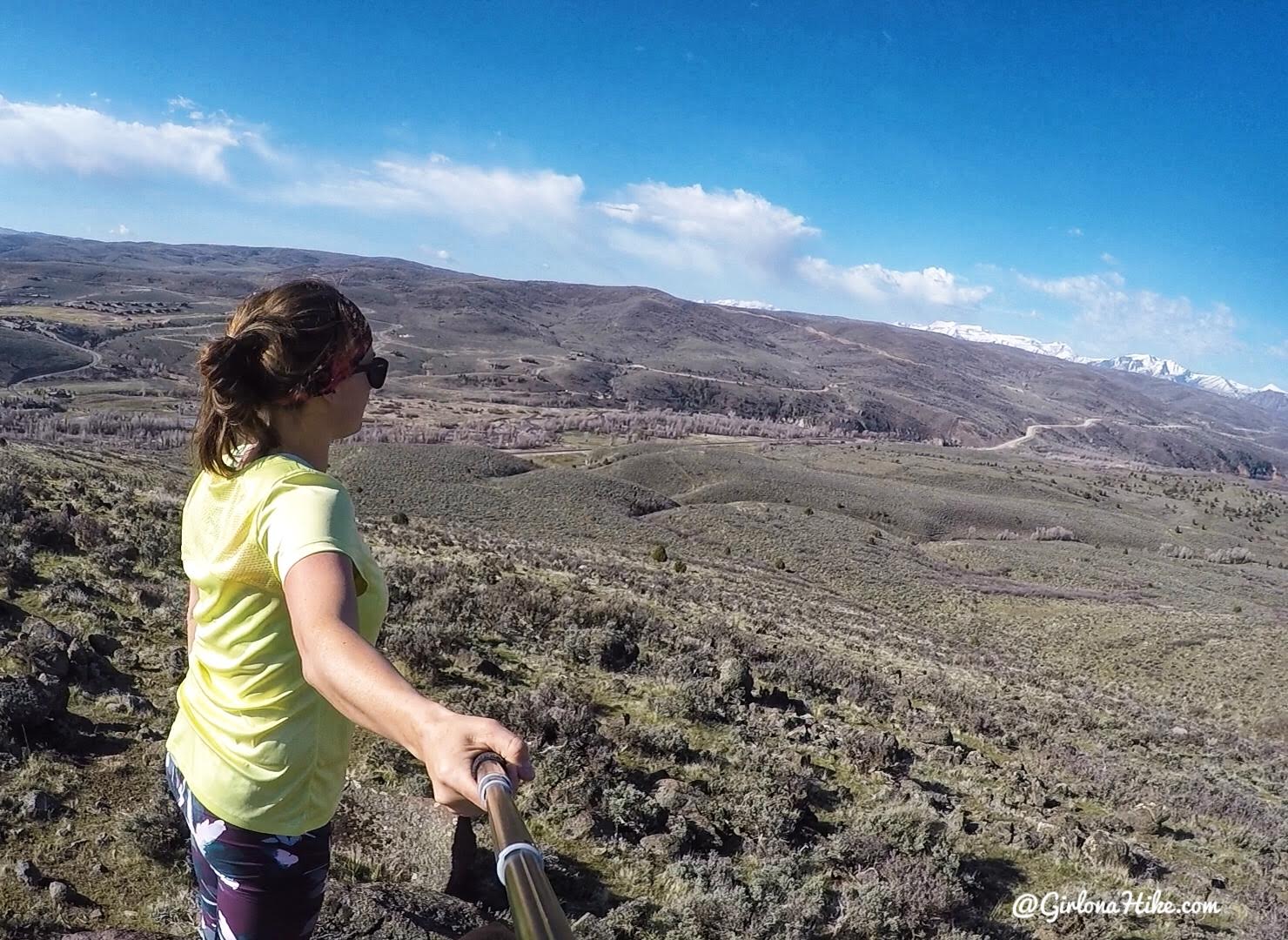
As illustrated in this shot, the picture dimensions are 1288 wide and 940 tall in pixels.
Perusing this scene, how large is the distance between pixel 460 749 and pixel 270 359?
1.17 m

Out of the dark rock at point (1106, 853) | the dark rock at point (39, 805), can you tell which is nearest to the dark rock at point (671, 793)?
the dark rock at point (1106, 853)

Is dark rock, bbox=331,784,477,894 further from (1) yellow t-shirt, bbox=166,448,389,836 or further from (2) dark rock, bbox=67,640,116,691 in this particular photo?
(1) yellow t-shirt, bbox=166,448,389,836

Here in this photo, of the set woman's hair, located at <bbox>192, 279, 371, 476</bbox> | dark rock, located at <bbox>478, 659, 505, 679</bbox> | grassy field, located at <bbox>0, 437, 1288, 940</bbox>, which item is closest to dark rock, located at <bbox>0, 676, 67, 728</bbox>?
grassy field, located at <bbox>0, 437, 1288, 940</bbox>

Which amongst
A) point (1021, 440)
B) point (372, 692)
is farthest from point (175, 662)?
point (1021, 440)

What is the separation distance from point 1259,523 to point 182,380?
138357 mm

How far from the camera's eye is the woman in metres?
1.71

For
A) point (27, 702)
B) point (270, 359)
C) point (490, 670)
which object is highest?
point (270, 359)

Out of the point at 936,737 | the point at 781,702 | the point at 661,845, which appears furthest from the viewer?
the point at 936,737

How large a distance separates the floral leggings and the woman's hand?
0.84 m

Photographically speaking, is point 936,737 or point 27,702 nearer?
point 27,702

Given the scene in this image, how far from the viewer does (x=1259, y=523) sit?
87.5 meters

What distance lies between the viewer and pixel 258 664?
1.84 meters

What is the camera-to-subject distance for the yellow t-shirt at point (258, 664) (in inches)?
70.0

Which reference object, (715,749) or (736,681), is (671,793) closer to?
(715,749)
